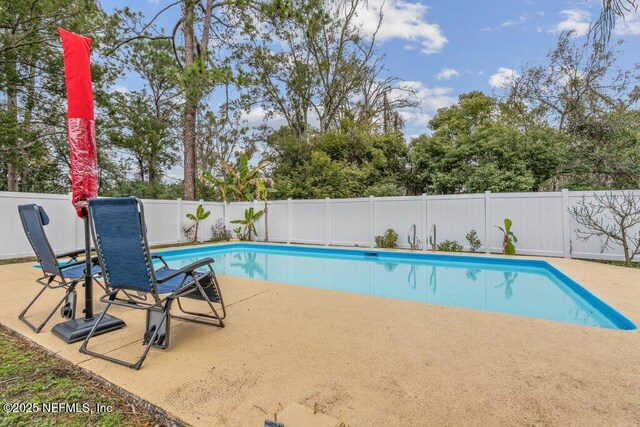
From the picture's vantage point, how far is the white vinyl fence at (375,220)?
759 centimetres

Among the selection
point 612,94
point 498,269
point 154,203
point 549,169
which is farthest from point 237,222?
point 612,94

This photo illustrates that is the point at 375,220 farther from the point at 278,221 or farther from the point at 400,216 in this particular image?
the point at 278,221

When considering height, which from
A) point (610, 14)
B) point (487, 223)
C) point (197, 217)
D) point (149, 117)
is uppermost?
point (149, 117)

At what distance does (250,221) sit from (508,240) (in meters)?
8.44

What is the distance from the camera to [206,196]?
1591 cm

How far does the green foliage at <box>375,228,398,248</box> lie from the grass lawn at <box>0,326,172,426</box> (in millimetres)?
8320

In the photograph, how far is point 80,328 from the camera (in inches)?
114

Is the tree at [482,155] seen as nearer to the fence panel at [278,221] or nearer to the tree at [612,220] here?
the tree at [612,220]

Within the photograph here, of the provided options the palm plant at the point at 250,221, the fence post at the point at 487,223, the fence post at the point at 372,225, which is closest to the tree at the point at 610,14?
the fence post at the point at 487,223

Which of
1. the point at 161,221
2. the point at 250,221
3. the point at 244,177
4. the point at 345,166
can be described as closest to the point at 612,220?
the point at 345,166

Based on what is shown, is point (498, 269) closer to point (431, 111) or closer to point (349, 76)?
point (431, 111)

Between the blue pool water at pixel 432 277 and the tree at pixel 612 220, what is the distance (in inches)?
54.3

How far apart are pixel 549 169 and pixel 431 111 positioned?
23.4ft

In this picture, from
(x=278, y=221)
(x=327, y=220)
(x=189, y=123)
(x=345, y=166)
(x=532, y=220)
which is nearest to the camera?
(x=532, y=220)
